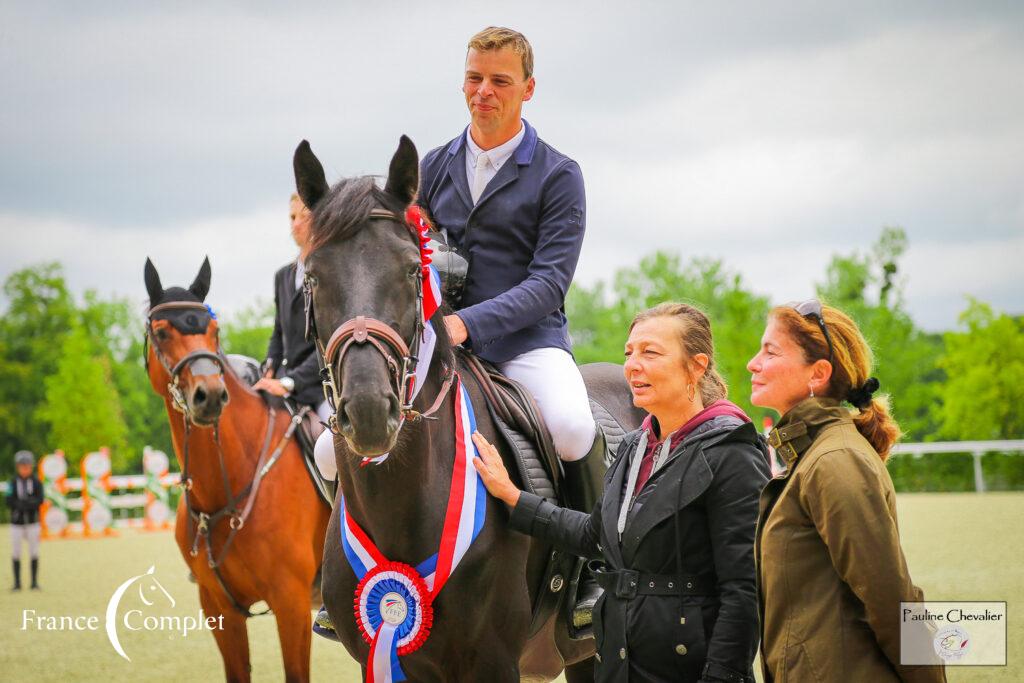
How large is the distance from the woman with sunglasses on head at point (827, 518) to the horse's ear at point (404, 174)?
1.35 meters

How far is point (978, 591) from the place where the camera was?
10.6 meters

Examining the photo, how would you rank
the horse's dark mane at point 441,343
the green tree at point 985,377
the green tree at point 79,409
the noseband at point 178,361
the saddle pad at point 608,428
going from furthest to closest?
the green tree at point 79,409, the green tree at point 985,377, the noseband at point 178,361, the saddle pad at point 608,428, the horse's dark mane at point 441,343

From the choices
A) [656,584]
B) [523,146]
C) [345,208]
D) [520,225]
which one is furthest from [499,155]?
[656,584]

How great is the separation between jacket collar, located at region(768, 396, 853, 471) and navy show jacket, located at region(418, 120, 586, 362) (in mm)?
1423

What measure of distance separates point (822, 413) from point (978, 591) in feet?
30.7

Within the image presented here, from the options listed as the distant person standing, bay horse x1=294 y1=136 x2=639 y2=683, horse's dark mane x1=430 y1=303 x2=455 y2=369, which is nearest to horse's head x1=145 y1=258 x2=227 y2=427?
bay horse x1=294 y1=136 x2=639 y2=683

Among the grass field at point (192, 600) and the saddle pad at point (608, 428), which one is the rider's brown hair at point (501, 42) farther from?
the grass field at point (192, 600)

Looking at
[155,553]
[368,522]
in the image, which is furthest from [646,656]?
[155,553]

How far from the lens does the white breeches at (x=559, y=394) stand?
13.4ft

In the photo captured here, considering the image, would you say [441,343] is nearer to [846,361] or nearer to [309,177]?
[309,177]

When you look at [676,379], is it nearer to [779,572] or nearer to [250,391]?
[779,572]

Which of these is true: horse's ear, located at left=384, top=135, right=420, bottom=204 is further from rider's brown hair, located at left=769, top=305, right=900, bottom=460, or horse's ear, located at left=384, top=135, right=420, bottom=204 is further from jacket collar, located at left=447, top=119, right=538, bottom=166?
rider's brown hair, located at left=769, top=305, right=900, bottom=460

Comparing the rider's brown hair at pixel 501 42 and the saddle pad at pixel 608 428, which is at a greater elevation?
the rider's brown hair at pixel 501 42

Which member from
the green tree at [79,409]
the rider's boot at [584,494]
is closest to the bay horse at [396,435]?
the rider's boot at [584,494]
